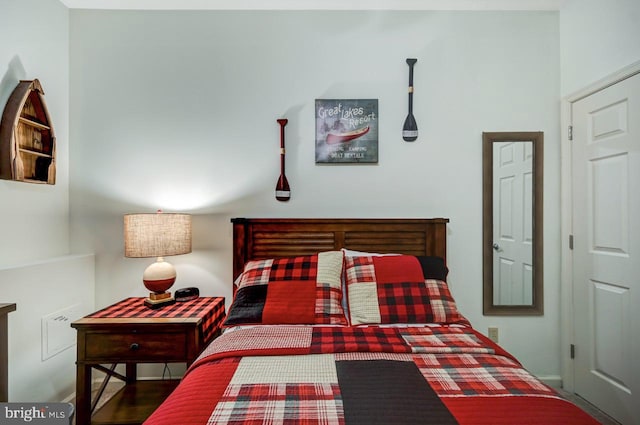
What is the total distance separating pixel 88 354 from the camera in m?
1.85

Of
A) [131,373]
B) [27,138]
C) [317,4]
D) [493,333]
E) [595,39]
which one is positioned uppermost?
[317,4]

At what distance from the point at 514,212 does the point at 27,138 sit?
3195 millimetres

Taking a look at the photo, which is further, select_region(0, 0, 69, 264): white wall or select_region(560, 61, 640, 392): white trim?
select_region(560, 61, 640, 392): white trim

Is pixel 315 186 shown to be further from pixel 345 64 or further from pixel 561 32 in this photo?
pixel 561 32

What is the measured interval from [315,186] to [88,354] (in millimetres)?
1651

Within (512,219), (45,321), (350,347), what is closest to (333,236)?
(350,347)

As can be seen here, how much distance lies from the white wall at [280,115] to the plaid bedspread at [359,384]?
1.07 metres

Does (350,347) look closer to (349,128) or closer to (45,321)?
(349,128)

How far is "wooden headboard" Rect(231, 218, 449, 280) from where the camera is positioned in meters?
2.36

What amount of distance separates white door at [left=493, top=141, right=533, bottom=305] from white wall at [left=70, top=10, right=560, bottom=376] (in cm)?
13

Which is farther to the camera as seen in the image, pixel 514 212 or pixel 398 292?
pixel 514 212

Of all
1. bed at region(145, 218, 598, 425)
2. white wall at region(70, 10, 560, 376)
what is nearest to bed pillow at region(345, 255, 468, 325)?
bed at region(145, 218, 598, 425)
